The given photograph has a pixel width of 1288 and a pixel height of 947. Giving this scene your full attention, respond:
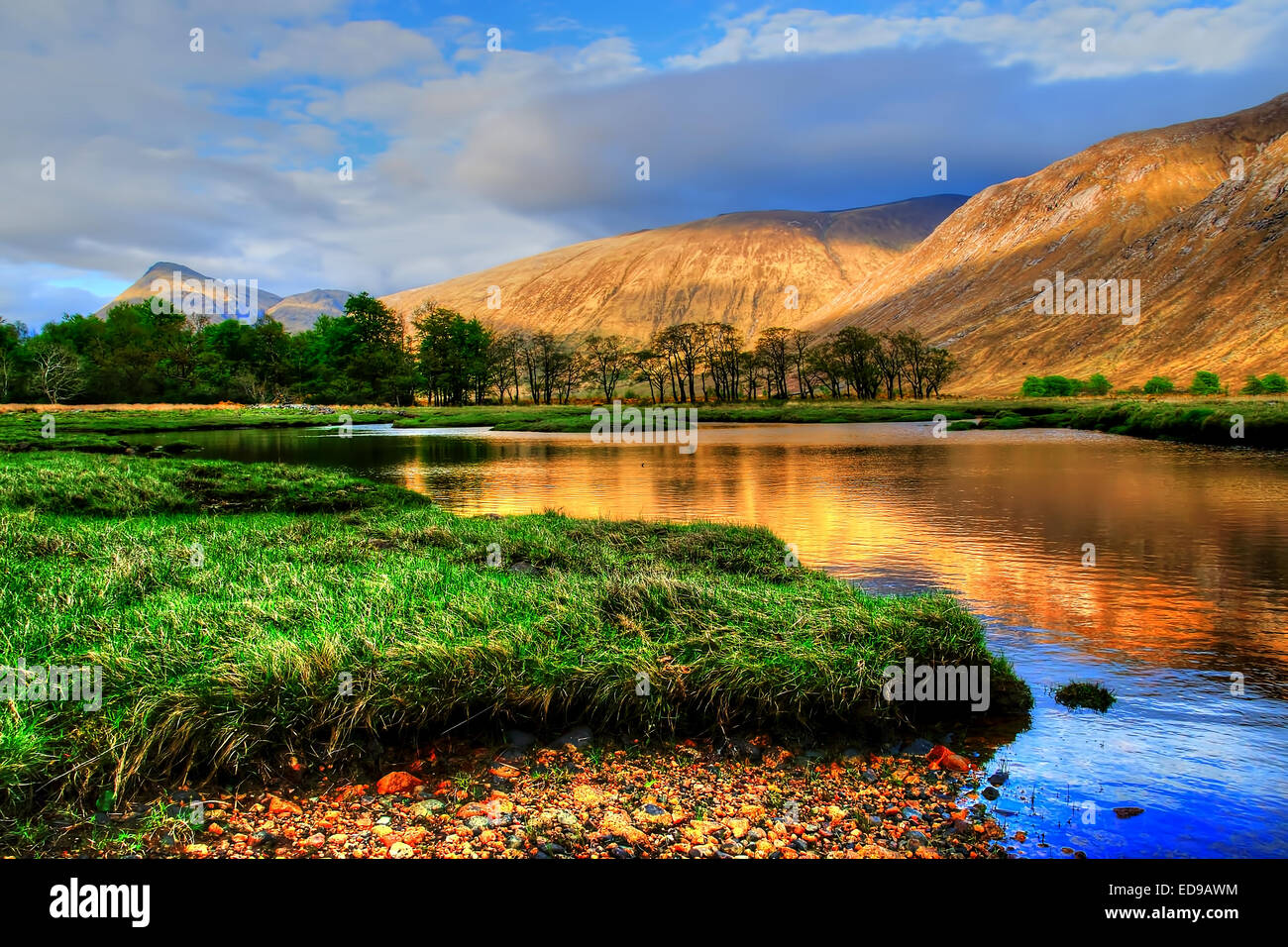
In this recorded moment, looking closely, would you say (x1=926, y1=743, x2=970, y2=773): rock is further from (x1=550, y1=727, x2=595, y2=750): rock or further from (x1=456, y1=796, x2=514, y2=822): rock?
(x1=456, y1=796, x2=514, y2=822): rock

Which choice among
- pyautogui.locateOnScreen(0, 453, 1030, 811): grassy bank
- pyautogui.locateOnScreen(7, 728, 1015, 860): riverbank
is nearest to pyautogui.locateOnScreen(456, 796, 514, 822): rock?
pyautogui.locateOnScreen(7, 728, 1015, 860): riverbank

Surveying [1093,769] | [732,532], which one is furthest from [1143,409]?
[1093,769]

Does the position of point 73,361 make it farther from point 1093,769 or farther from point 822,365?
point 1093,769

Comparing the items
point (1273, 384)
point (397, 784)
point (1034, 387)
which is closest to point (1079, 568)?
point (397, 784)

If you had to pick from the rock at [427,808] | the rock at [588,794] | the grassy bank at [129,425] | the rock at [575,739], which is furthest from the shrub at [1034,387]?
the rock at [427,808]

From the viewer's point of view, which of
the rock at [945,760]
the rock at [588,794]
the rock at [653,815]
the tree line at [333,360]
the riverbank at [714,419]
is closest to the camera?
the rock at [653,815]

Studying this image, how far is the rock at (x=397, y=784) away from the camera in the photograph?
21.3 feet

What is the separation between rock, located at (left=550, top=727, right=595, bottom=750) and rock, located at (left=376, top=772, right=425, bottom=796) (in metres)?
1.31

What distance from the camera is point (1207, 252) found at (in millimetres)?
184750

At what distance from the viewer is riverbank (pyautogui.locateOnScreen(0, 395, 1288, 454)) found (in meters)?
48.8

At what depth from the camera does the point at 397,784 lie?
21.6 ft

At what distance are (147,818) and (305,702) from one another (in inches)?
60.2

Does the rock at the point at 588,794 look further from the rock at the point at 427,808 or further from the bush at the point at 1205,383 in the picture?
the bush at the point at 1205,383

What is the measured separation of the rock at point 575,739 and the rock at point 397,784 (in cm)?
131
